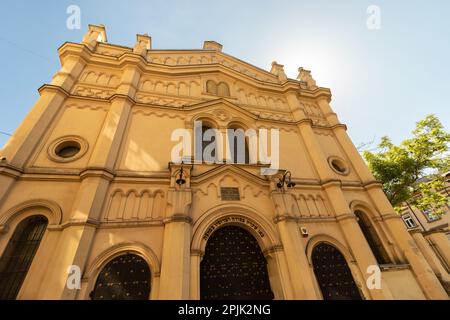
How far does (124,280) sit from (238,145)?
7190 mm

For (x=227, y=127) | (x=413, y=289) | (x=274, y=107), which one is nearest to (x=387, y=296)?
(x=413, y=289)

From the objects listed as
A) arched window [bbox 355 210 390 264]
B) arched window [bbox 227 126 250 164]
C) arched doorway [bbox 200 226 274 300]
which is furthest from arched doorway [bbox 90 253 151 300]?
arched window [bbox 355 210 390 264]

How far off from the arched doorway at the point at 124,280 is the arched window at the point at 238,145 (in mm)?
5774

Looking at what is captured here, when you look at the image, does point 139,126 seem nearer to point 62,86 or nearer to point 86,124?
point 86,124

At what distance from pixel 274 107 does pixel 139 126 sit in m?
A: 8.48

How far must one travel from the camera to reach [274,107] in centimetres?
1274

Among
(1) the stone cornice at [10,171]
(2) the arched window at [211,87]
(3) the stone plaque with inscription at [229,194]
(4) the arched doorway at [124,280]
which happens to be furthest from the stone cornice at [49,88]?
(3) the stone plaque with inscription at [229,194]

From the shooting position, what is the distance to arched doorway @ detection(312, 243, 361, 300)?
677cm

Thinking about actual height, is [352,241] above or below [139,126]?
below

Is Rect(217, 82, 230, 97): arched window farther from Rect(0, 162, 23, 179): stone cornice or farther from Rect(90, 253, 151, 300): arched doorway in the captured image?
Rect(90, 253, 151, 300): arched doorway

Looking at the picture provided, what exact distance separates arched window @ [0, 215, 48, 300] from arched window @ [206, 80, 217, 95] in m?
9.81

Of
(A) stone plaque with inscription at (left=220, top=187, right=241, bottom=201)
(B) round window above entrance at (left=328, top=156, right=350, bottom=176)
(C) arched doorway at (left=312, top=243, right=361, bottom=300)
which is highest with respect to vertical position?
(B) round window above entrance at (left=328, top=156, right=350, bottom=176)

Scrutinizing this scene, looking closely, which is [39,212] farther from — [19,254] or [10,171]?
[10,171]
